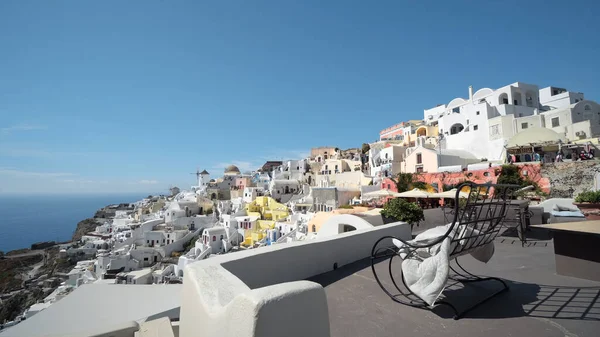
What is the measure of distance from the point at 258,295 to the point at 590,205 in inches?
346

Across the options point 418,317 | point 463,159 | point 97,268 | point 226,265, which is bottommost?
point 97,268

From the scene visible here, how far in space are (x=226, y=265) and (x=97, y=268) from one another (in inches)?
1504

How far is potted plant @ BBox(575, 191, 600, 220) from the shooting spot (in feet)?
21.0

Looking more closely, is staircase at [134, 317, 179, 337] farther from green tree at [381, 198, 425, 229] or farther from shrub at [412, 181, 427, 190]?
→ shrub at [412, 181, 427, 190]

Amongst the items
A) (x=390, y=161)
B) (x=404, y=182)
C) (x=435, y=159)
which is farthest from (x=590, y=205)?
(x=390, y=161)

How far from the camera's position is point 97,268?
104 ft

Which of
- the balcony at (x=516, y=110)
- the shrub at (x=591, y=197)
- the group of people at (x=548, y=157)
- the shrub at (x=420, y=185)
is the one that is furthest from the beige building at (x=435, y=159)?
the shrub at (x=591, y=197)

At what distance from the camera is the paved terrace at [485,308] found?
8.17 feet

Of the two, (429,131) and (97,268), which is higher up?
(429,131)

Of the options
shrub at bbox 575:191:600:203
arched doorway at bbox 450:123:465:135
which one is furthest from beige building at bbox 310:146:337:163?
shrub at bbox 575:191:600:203

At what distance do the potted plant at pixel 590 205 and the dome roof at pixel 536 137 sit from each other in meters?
18.4

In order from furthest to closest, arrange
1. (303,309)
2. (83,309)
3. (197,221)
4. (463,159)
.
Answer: (197,221), (463,159), (83,309), (303,309)

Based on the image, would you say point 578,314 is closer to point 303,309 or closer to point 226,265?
point 303,309

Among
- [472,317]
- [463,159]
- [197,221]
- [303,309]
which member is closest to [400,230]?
[472,317]
